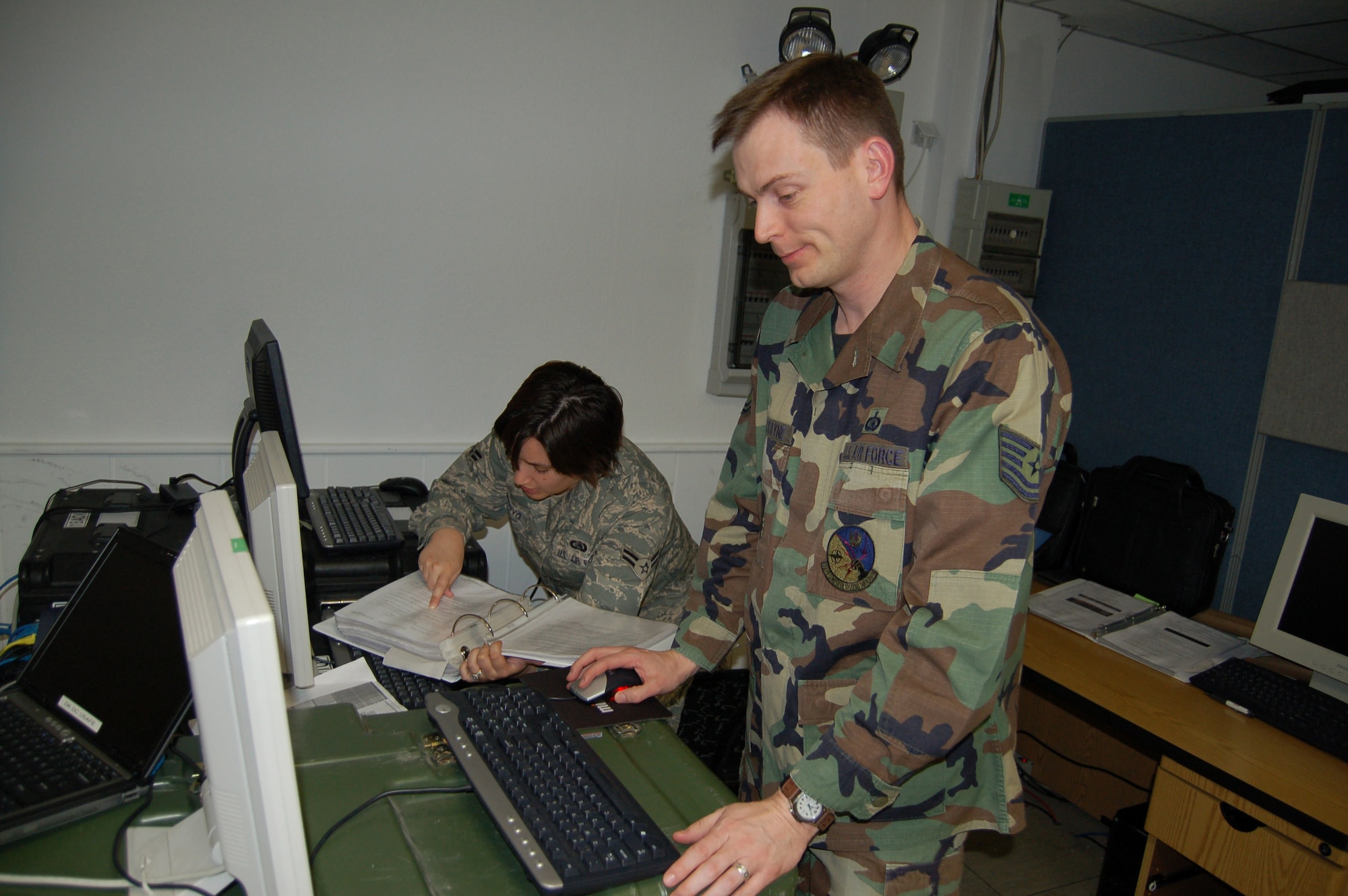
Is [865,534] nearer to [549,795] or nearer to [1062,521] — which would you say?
[549,795]

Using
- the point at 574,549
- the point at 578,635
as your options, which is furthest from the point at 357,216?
the point at 578,635

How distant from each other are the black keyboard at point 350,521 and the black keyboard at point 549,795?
0.69 meters

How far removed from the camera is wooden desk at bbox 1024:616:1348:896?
59.6 inches

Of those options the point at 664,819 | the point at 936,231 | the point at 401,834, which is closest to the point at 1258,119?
the point at 936,231

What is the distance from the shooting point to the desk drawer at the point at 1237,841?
Result: 1517 mm

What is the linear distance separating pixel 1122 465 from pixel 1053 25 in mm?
1602

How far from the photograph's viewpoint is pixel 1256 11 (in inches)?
113

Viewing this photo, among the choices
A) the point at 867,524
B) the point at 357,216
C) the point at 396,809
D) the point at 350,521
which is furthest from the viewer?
the point at 357,216

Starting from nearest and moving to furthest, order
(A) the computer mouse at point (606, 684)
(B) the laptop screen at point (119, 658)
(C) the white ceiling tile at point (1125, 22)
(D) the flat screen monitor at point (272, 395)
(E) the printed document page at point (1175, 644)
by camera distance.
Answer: (B) the laptop screen at point (119, 658)
(A) the computer mouse at point (606, 684)
(D) the flat screen monitor at point (272, 395)
(E) the printed document page at point (1175, 644)
(C) the white ceiling tile at point (1125, 22)

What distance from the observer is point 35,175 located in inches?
78.4

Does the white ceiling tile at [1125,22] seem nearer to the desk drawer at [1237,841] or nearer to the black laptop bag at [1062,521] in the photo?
the black laptop bag at [1062,521]

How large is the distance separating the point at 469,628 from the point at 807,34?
6.48 ft

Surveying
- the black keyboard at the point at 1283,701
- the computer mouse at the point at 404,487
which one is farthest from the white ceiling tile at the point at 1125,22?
the computer mouse at the point at 404,487

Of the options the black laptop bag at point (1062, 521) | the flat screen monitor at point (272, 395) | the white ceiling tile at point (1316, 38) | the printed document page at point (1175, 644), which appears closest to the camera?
the flat screen monitor at point (272, 395)
